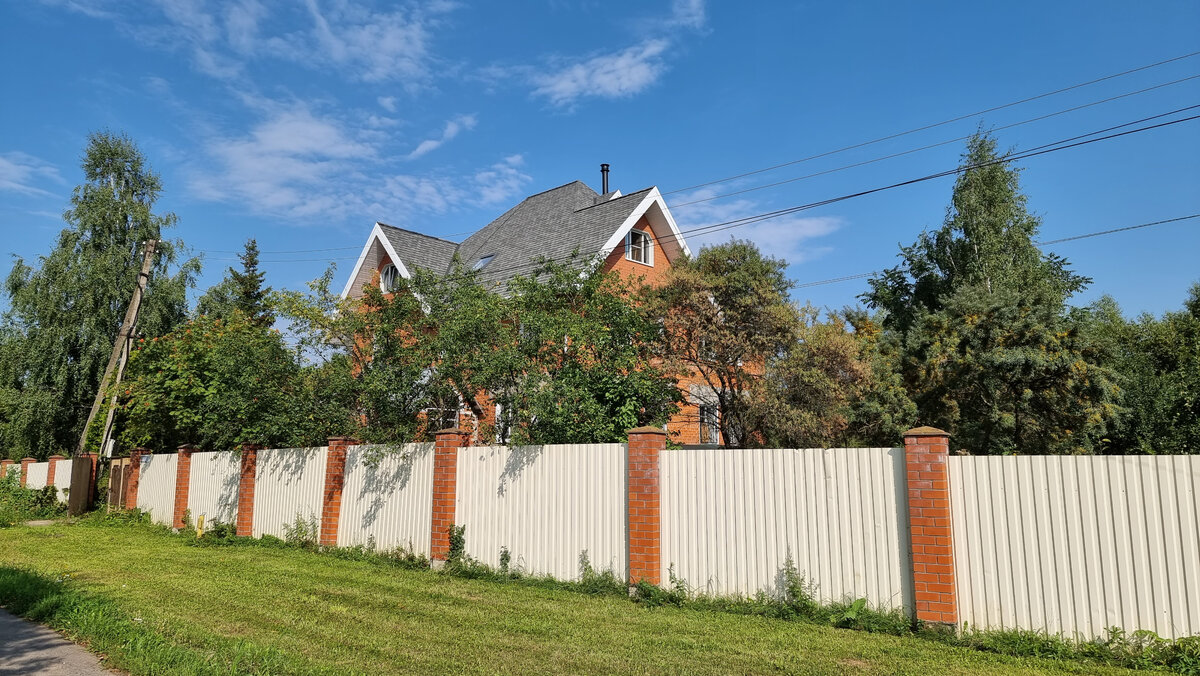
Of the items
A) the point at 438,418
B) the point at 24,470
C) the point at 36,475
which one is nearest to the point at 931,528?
the point at 438,418

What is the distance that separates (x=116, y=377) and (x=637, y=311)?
52.0ft

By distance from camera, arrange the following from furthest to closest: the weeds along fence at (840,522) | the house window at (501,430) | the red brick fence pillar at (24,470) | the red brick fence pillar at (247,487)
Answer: the red brick fence pillar at (24,470)
the red brick fence pillar at (247,487)
the house window at (501,430)
the weeds along fence at (840,522)

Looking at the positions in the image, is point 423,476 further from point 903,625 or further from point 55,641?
point 903,625

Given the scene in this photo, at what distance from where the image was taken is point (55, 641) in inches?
268

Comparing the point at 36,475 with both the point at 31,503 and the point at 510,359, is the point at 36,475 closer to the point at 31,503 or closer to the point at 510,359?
the point at 31,503

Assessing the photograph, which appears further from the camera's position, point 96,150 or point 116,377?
point 96,150

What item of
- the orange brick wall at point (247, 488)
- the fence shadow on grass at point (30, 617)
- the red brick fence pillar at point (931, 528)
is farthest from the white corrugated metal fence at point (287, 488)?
the red brick fence pillar at point (931, 528)

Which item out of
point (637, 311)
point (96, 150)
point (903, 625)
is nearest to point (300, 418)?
point (637, 311)

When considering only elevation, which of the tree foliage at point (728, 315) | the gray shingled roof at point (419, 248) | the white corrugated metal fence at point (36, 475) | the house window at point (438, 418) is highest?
the gray shingled roof at point (419, 248)

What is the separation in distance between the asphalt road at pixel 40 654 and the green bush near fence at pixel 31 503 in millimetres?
16235

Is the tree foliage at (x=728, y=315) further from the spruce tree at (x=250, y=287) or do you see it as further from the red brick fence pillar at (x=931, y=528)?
the spruce tree at (x=250, y=287)

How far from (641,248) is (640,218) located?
3.37ft

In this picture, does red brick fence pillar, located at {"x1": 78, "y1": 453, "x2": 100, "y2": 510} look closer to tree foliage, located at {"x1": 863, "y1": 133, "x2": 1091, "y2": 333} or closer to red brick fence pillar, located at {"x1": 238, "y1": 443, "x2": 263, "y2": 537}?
red brick fence pillar, located at {"x1": 238, "y1": 443, "x2": 263, "y2": 537}

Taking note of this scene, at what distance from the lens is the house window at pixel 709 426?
1586 cm
